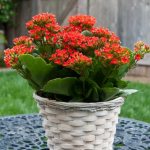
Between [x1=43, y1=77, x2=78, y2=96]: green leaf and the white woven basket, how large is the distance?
0.04 m

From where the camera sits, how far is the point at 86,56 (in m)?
1.33

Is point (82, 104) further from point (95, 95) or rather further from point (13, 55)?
point (13, 55)

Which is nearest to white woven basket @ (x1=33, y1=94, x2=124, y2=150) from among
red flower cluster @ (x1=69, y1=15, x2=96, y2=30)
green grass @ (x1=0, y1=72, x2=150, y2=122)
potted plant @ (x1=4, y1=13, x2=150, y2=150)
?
potted plant @ (x1=4, y1=13, x2=150, y2=150)

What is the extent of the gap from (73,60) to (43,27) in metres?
0.23

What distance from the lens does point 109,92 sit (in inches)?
55.0

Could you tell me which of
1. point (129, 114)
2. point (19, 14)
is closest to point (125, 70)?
point (129, 114)

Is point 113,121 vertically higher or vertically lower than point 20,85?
higher

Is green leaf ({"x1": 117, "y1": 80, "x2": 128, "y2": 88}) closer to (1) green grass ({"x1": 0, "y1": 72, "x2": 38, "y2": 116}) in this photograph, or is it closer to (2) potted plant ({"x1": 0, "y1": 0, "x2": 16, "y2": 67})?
(1) green grass ({"x1": 0, "y1": 72, "x2": 38, "y2": 116})

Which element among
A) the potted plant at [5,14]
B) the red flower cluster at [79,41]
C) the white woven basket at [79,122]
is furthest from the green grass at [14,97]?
the red flower cluster at [79,41]

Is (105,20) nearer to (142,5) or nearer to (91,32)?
(142,5)

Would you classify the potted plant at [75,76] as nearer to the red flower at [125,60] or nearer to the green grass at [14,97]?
the red flower at [125,60]

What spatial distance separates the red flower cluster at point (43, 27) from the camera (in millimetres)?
1435

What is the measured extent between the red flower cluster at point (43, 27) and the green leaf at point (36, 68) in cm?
9

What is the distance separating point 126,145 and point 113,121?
1.34ft
